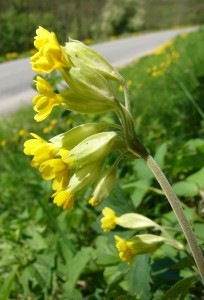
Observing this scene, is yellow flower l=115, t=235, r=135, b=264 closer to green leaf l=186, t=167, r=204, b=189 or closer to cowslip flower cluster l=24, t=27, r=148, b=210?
cowslip flower cluster l=24, t=27, r=148, b=210

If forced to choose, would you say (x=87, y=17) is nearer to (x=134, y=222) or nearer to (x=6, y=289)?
(x=6, y=289)

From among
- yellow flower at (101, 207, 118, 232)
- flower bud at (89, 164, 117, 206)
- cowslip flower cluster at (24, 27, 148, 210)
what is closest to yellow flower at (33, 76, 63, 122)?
cowslip flower cluster at (24, 27, 148, 210)

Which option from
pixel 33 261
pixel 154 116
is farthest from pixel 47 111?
pixel 154 116

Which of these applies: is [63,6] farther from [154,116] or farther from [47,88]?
[47,88]

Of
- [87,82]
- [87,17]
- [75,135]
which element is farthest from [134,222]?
[87,17]

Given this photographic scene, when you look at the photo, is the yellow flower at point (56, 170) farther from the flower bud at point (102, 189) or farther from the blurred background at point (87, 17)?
the blurred background at point (87, 17)

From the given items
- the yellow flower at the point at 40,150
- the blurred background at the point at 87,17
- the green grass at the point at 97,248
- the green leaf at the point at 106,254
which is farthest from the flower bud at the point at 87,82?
the blurred background at the point at 87,17
